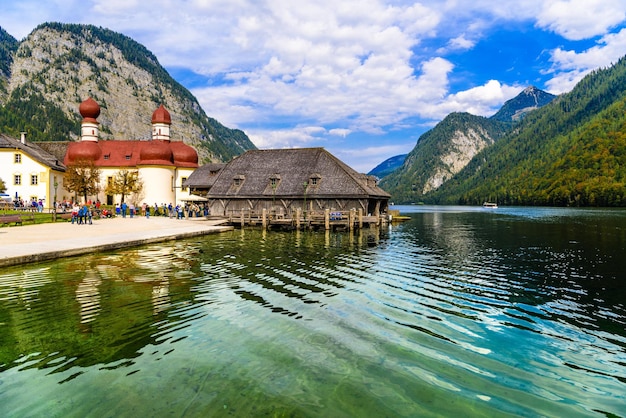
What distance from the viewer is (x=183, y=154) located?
75.1 m

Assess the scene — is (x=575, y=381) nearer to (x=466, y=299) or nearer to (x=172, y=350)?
(x=466, y=299)

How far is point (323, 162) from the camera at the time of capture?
51656 millimetres

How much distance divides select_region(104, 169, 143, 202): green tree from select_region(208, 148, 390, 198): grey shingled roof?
20.1 metres

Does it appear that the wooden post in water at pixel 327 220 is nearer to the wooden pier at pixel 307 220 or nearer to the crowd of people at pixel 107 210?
the wooden pier at pixel 307 220

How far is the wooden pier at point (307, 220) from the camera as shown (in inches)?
1628

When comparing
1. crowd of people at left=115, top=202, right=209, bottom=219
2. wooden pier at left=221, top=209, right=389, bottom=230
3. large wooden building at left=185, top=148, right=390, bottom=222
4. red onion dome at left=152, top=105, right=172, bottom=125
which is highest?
red onion dome at left=152, top=105, right=172, bottom=125

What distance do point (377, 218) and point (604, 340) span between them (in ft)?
116

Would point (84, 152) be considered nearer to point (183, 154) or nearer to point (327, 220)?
point (183, 154)

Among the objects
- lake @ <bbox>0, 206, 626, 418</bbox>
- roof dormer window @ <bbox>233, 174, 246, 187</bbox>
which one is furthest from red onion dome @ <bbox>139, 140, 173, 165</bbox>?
lake @ <bbox>0, 206, 626, 418</bbox>

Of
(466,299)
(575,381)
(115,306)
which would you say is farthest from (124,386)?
(466,299)

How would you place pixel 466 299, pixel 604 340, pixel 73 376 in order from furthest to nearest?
1. pixel 466 299
2. pixel 604 340
3. pixel 73 376

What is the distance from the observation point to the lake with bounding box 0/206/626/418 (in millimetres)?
6324

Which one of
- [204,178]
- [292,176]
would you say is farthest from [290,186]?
[204,178]

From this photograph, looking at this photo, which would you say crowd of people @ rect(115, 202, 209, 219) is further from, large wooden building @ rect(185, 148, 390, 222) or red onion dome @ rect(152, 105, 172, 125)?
red onion dome @ rect(152, 105, 172, 125)
